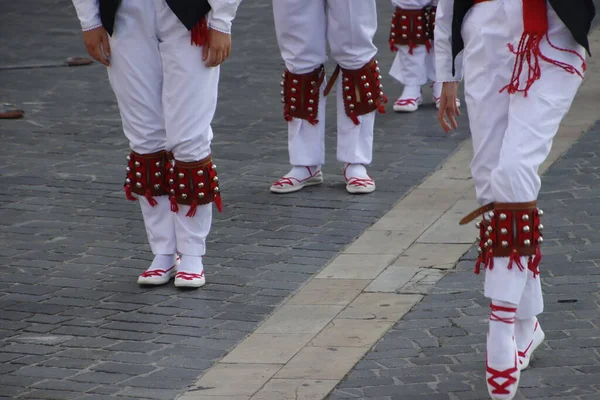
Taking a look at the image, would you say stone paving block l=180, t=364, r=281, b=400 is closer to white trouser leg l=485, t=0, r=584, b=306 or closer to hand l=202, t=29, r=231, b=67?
white trouser leg l=485, t=0, r=584, b=306

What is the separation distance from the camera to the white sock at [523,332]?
457cm

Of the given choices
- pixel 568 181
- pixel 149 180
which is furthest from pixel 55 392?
pixel 568 181

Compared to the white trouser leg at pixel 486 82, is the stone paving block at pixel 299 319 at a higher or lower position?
lower

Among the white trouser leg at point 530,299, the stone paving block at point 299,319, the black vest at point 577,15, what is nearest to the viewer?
the black vest at point 577,15

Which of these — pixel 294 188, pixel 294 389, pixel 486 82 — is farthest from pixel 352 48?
pixel 294 389

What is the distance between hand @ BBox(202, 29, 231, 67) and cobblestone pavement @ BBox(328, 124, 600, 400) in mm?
1340

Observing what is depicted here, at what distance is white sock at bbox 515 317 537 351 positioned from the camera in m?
4.57

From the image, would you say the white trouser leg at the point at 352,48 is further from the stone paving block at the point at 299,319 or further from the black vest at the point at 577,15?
the black vest at the point at 577,15

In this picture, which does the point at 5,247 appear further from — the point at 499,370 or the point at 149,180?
the point at 499,370

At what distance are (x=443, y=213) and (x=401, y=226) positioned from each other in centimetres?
32

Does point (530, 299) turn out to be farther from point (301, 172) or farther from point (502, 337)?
point (301, 172)

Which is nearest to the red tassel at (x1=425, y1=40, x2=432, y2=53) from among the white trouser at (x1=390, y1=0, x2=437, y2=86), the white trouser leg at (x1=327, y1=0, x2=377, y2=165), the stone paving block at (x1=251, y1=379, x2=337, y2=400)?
the white trouser at (x1=390, y1=0, x2=437, y2=86)

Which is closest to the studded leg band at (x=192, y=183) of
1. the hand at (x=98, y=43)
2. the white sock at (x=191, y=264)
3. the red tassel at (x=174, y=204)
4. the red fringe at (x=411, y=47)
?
the red tassel at (x=174, y=204)

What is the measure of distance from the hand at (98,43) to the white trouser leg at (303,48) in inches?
67.9
